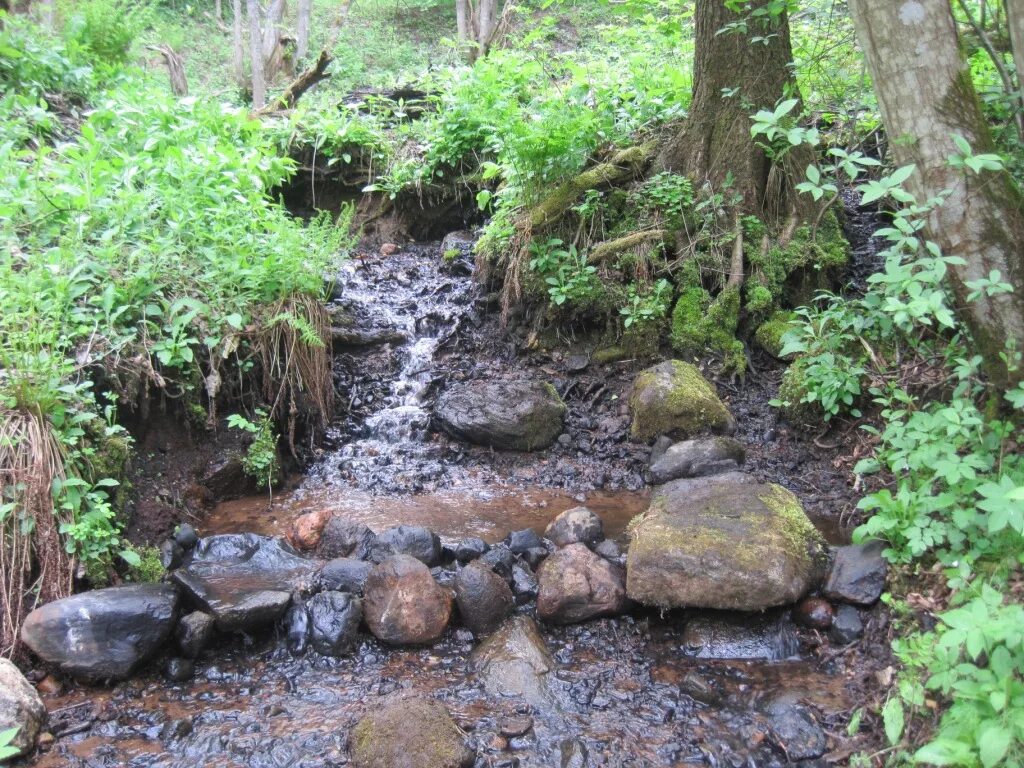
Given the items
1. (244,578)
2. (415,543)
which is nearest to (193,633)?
(244,578)

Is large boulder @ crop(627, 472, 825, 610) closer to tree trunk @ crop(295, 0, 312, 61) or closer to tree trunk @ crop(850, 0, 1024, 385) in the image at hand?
tree trunk @ crop(850, 0, 1024, 385)

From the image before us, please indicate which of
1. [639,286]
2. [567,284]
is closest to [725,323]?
[639,286]

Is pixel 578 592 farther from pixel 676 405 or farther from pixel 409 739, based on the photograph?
pixel 676 405

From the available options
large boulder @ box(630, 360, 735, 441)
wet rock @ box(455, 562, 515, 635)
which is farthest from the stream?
large boulder @ box(630, 360, 735, 441)

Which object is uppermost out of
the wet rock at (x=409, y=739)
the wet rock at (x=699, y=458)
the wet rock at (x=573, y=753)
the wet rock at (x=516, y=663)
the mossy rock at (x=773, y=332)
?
the mossy rock at (x=773, y=332)

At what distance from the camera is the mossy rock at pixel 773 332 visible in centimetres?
642

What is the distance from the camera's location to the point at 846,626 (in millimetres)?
3730

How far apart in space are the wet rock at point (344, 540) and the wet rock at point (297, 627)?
0.72 meters

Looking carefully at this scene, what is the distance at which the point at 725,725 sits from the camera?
3322 mm

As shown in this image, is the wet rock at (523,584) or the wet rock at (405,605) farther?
the wet rock at (523,584)

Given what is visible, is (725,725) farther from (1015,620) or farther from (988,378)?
(988,378)

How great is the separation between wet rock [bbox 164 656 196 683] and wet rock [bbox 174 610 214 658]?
5cm

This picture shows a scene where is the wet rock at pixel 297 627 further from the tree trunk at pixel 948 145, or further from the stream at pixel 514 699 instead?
the tree trunk at pixel 948 145

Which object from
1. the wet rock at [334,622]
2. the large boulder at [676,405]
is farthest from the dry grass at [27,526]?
the large boulder at [676,405]
